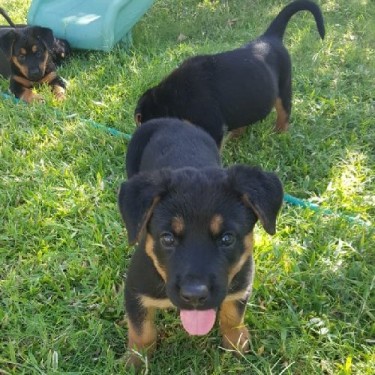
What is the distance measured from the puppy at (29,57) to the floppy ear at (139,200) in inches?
148

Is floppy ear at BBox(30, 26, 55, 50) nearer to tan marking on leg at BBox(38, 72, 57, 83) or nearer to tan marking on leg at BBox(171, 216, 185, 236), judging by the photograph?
tan marking on leg at BBox(38, 72, 57, 83)

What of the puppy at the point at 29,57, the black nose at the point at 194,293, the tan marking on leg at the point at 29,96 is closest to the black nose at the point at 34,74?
the puppy at the point at 29,57

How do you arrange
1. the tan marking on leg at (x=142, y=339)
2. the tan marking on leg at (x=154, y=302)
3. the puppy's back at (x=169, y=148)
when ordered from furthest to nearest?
1. the puppy's back at (x=169, y=148)
2. the tan marking on leg at (x=142, y=339)
3. the tan marking on leg at (x=154, y=302)

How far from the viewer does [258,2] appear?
8242mm

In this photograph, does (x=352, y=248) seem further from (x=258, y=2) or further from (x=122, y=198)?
(x=258, y=2)

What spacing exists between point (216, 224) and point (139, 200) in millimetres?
361

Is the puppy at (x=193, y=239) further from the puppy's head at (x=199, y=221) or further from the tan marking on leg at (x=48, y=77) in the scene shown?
the tan marking on leg at (x=48, y=77)

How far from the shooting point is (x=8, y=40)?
5824 mm

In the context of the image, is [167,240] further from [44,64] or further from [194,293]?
[44,64]

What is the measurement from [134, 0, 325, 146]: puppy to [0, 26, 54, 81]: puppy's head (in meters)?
2.19

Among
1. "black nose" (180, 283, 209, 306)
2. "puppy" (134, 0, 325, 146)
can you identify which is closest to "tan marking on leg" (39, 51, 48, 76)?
→ "puppy" (134, 0, 325, 146)

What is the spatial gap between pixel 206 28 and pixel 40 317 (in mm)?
5763

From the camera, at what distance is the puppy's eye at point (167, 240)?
7.18 ft

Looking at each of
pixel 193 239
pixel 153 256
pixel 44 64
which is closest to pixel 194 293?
pixel 193 239
